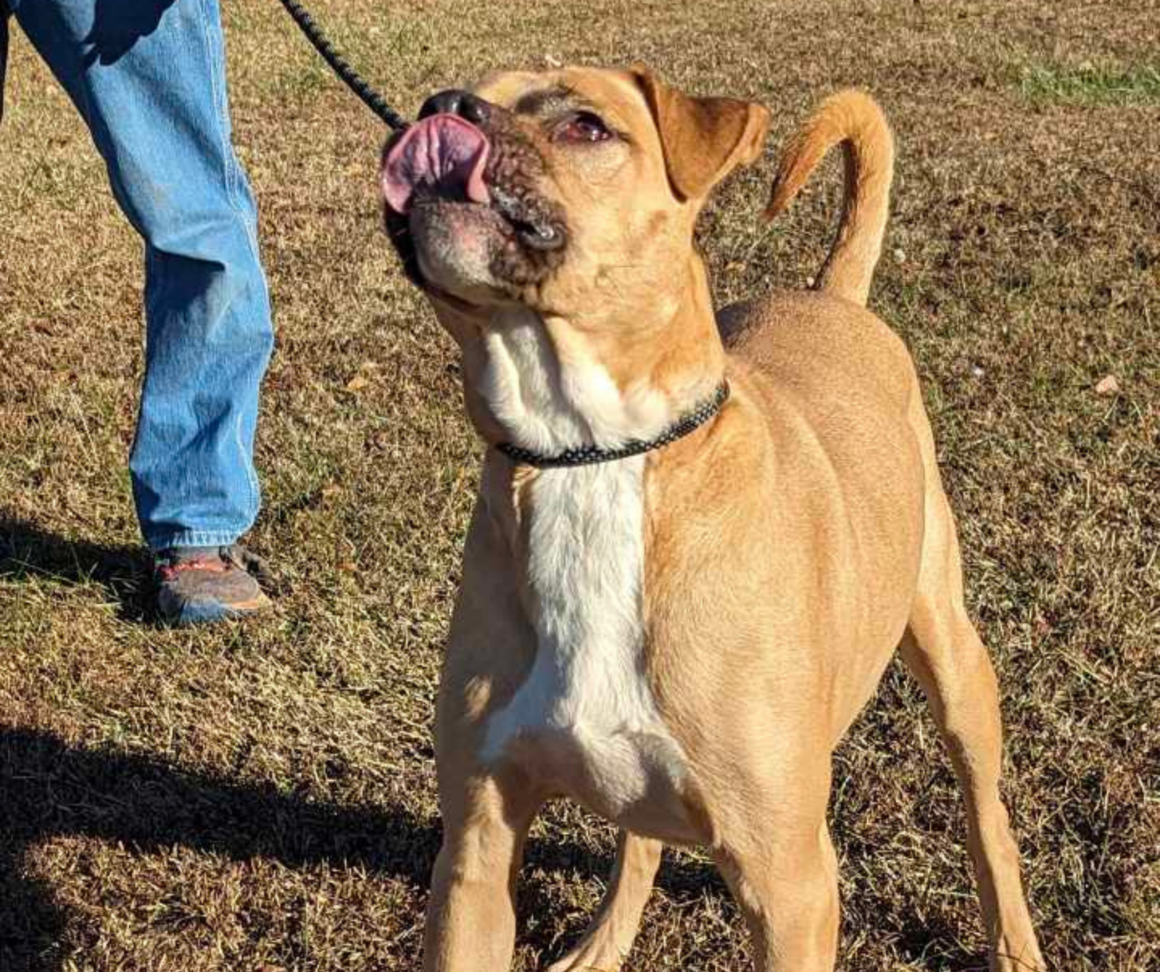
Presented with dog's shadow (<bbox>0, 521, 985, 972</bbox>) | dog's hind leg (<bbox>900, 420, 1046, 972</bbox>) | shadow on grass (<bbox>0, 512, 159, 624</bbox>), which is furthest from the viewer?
shadow on grass (<bbox>0, 512, 159, 624</bbox>)

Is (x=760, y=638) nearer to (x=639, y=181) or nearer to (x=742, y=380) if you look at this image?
(x=742, y=380)

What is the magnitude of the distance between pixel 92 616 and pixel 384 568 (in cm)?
91

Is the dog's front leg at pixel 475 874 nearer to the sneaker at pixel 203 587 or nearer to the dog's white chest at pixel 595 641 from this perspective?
the dog's white chest at pixel 595 641

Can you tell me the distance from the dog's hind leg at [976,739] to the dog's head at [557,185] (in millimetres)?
1293

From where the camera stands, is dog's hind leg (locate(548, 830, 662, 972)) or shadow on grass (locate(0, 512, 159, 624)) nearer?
dog's hind leg (locate(548, 830, 662, 972))

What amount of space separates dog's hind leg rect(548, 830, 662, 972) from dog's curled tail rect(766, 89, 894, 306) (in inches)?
59.8

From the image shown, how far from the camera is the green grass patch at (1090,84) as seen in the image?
11094 millimetres

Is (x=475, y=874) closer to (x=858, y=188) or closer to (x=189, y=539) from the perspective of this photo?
(x=858, y=188)

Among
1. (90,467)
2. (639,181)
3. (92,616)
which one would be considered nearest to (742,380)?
(639,181)

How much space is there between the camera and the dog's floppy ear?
276 centimetres

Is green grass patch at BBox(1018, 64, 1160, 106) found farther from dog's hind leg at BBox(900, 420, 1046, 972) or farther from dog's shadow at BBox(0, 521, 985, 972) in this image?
dog's shadow at BBox(0, 521, 985, 972)

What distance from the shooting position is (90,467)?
19.2ft

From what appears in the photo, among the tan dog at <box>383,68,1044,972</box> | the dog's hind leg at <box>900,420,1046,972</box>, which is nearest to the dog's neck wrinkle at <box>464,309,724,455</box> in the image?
the tan dog at <box>383,68,1044,972</box>

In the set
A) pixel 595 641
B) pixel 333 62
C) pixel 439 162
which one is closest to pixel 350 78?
pixel 333 62
